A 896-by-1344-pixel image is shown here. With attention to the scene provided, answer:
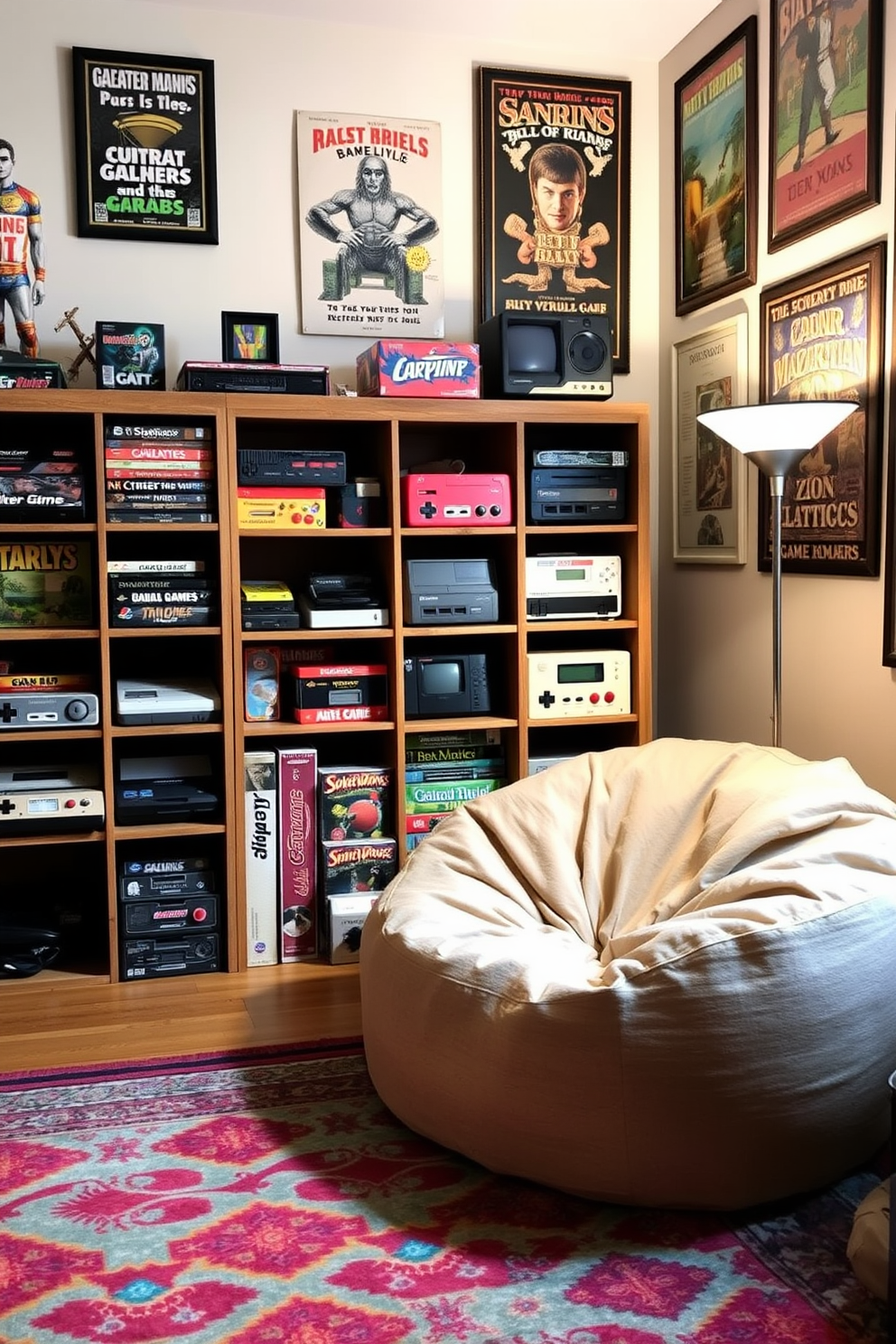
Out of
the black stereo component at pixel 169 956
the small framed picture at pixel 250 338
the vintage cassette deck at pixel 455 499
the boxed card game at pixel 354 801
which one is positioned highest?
the small framed picture at pixel 250 338

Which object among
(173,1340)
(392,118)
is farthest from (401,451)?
(173,1340)

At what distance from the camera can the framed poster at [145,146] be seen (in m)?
3.57

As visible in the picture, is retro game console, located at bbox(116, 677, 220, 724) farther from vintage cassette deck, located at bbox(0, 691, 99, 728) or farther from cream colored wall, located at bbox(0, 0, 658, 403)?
cream colored wall, located at bbox(0, 0, 658, 403)

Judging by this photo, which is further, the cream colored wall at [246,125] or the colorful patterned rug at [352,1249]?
the cream colored wall at [246,125]

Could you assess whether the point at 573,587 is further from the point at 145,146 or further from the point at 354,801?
the point at 145,146

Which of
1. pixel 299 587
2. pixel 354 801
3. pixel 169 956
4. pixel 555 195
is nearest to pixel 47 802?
pixel 169 956

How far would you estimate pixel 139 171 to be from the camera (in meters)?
3.62

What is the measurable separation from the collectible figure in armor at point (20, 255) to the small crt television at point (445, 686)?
135cm

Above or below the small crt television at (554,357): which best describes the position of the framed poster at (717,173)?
above

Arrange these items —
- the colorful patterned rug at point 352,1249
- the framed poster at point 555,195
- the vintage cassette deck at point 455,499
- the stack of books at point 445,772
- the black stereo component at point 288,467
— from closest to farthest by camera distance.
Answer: the colorful patterned rug at point 352,1249 → the black stereo component at point 288,467 → the vintage cassette deck at point 455,499 → the stack of books at point 445,772 → the framed poster at point 555,195

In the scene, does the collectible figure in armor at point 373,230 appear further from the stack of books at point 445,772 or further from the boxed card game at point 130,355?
the stack of books at point 445,772

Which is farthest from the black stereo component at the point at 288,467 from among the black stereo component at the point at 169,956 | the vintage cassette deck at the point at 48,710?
the black stereo component at the point at 169,956

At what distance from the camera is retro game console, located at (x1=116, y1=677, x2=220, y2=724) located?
3.32m

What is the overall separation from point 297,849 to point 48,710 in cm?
76
